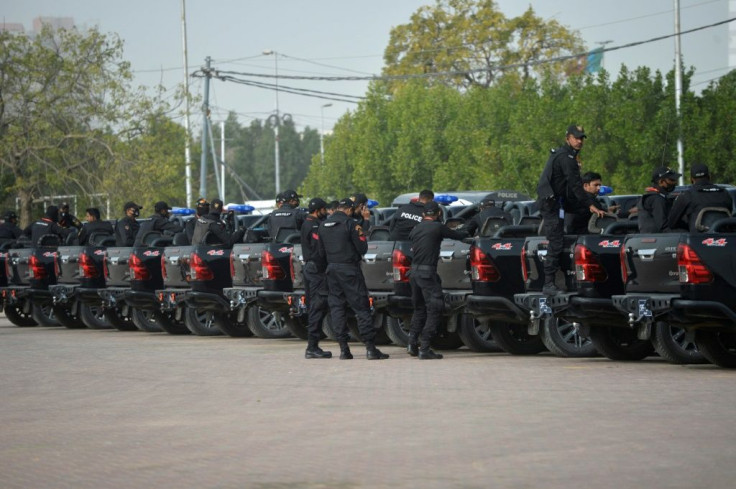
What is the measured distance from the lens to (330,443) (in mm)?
9859

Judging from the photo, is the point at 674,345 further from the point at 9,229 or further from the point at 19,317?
the point at 9,229

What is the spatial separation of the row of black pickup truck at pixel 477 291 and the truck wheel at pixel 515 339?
11 millimetres

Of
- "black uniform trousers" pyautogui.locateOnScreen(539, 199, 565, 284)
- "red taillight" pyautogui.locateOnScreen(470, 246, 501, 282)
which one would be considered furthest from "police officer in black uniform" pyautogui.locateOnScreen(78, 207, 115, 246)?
"black uniform trousers" pyautogui.locateOnScreen(539, 199, 565, 284)

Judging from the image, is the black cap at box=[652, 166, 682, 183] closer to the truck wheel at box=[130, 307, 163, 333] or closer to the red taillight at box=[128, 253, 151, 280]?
the red taillight at box=[128, 253, 151, 280]

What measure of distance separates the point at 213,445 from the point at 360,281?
7125 millimetres

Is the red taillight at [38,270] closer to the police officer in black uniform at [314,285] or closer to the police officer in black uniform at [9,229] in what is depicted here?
the police officer in black uniform at [9,229]

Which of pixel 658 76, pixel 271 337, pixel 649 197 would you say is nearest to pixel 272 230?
pixel 271 337

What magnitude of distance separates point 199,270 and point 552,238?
7.38 meters

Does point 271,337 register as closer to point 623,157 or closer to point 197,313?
point 197,313

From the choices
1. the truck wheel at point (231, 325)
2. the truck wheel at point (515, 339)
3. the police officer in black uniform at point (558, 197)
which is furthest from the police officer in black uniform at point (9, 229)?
the police officer in black uniform at point (558, 197)

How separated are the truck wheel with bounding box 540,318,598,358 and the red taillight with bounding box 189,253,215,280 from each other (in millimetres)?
6543

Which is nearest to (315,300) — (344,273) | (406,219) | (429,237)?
(344,273)

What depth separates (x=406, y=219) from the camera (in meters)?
17.8

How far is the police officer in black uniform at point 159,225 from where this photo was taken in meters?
23.9
